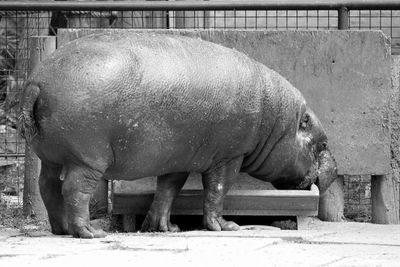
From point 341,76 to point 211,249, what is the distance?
2.94 metres

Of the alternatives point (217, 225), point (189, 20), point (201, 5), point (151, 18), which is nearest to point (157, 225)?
point (217, 225)

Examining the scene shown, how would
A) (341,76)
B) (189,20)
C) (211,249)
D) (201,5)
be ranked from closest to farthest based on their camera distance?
1. (211,249)
2. (341,76)
3. (201,5)
4. (189,20)

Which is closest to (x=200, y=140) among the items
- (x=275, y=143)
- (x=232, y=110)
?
(x=232, y=110)

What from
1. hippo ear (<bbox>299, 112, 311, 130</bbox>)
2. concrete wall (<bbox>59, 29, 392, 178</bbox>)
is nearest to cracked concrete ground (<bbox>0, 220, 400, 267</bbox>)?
hippo ear (<bbox>299, 112, 311, 130</bbox>)

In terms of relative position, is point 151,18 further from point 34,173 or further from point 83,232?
point 83,232

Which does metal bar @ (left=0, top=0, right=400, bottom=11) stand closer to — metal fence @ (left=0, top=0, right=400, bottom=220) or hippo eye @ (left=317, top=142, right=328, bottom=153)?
metal fence @ (left=0, top=0, right=400, bottom=220)

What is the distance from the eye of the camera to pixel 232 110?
23.6 feet

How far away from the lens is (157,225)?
7398 mm

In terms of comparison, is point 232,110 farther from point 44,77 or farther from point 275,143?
point 44,77

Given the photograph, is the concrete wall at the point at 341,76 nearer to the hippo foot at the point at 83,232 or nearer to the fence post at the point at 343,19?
the fence post at the point at 343,19

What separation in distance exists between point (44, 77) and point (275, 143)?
2.08m

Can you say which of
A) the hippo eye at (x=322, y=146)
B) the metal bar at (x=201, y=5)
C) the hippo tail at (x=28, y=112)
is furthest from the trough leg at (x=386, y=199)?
the hippo tail at (x=28, y=112)

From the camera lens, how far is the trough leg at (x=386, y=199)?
28.4 feet

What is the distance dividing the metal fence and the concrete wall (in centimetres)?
32
